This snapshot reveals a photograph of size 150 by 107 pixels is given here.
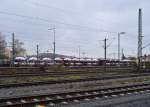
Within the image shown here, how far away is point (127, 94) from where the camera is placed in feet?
53.8

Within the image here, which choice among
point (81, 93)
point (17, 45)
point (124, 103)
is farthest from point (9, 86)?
point (17, 45)

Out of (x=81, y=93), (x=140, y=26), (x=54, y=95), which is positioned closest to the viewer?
(x=54, y=95)

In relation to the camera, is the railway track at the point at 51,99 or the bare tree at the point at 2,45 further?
the bare tree at the point at 2,45

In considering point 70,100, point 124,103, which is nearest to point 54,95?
point 70,100

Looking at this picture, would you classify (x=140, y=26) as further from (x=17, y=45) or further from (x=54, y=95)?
(x=17, y=45)

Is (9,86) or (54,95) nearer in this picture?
(54,95)

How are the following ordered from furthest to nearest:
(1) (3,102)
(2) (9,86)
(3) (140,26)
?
(3) (140,26) < (2) (9,86) < (1) (3,102)

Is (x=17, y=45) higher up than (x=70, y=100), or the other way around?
(x=17, y=45)

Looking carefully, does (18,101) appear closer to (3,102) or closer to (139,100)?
(3,102)

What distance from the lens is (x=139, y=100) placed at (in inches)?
551

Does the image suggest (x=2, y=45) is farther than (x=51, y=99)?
Yes

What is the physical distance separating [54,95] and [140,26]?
44.3m

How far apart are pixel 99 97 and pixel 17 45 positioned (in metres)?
121

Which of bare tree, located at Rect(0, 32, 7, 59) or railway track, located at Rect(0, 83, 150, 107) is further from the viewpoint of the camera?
bare tree, located at Rect(0, 32, 7, 59)
